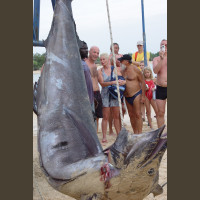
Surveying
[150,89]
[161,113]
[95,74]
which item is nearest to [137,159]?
[161,113]

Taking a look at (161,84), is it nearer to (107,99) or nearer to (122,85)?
(122,85)

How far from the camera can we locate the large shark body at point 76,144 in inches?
83.0

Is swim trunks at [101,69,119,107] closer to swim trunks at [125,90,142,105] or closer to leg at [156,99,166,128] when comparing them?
swim trunks at [125,90,142,105]

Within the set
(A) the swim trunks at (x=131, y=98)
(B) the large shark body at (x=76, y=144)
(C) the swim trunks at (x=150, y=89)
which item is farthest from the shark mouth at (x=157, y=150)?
(C) the swim trunks at (x=150, y=89)

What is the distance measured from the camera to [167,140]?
208 centimetres

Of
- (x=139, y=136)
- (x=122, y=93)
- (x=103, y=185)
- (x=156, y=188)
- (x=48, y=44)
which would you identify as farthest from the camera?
(x=122, y=93)

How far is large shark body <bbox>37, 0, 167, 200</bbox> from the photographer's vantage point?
2.11 metres

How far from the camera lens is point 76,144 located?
2.36 meters

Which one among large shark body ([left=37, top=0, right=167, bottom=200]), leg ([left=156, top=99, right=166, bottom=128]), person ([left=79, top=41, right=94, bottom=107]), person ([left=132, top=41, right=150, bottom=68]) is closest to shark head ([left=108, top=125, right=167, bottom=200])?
large shark body ([left=37, top=0, right=167, bottom=200])

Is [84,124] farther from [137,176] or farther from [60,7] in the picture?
[60,7]

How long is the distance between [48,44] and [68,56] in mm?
204

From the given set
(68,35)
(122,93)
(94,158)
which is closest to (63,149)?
(94,158)

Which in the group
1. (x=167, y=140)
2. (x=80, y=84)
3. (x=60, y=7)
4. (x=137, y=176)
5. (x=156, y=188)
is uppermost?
(x=60, y=7)

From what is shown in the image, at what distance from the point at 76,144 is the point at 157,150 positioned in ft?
1.93
